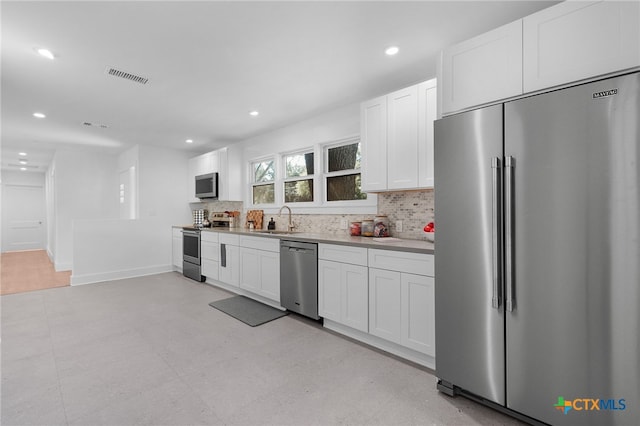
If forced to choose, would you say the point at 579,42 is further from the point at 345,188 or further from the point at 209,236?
the point at 209,236

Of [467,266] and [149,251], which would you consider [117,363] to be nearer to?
[467,266]

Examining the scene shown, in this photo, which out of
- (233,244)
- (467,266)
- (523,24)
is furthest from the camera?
(233,244)

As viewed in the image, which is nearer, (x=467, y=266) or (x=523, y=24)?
(x=523, y=24)

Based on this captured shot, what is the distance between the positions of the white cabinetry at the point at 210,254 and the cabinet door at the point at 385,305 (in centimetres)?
295

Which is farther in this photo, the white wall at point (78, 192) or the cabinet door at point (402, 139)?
the white wall at point (78, 192)

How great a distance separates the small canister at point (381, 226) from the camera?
3.10 metres

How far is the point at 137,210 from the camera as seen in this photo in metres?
5.57

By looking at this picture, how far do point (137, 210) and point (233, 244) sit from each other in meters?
2.59

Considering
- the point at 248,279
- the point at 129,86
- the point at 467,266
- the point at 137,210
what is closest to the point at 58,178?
the point at 137,210

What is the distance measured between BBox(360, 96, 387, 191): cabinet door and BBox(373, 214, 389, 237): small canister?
1.26 feet

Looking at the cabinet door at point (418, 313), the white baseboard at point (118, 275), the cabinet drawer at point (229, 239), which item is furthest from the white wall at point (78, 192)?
the cabinet door at point (418, 313)

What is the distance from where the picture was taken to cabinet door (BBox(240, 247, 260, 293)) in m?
3.85

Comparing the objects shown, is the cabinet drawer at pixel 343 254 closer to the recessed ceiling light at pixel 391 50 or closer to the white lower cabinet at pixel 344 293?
the white lower cabinet at pixel 344 293

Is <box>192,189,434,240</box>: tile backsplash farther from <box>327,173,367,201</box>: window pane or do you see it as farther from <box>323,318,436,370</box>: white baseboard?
<box>323,318,436,370</box>: white baseboard
